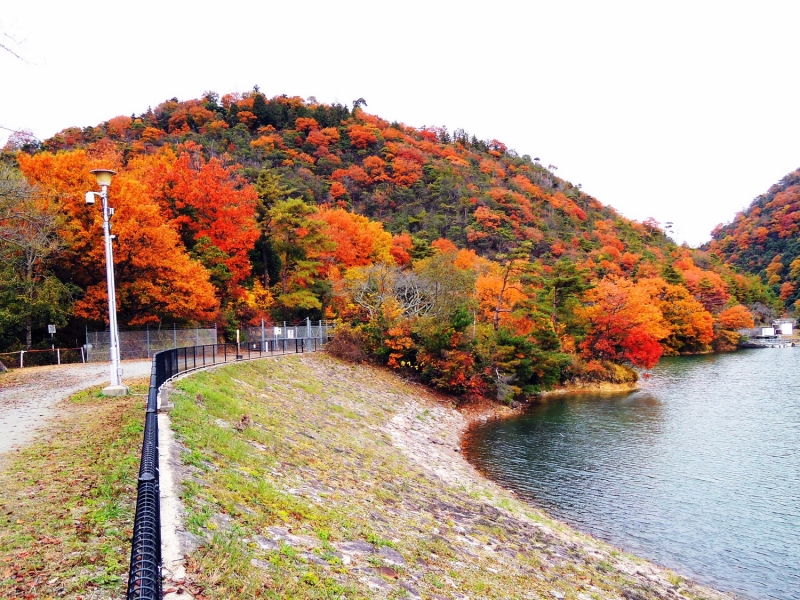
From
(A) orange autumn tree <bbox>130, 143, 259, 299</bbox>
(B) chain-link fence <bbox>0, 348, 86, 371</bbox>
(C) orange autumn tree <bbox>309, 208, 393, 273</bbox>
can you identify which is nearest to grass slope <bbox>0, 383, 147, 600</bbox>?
(B) chain-link fence <bbox>0, 348, 86, 371</bbox>

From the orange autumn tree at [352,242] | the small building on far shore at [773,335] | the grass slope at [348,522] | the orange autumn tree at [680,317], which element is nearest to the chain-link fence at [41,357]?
the grass slope at [348,522]

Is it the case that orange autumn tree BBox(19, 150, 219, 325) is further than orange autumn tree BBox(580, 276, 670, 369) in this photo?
No

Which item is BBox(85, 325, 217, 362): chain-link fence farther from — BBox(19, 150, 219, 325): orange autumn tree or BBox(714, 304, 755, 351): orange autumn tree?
BBox(714, 304, 755, 351): orange autumn tree

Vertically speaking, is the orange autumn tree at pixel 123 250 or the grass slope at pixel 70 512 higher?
the orange autumn tree at pixel 123 250

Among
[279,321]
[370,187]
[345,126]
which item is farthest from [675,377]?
[345,126]

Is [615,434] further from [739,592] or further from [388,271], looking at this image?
[388,271]

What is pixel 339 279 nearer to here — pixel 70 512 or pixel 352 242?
pixel 352 242

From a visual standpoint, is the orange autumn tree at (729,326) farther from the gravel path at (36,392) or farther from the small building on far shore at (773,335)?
the gravel path at (36,392)

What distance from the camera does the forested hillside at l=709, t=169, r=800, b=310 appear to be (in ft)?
390

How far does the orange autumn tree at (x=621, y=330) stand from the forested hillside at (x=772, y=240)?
8599cm

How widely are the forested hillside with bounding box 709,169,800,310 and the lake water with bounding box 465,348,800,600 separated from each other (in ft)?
328

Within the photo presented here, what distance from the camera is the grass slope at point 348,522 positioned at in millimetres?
6641

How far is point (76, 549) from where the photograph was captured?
5527 millimetres

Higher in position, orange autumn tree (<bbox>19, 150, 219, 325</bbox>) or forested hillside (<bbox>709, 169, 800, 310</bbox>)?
forested hillside (<bbox>709, 169, 800, 310</bbox>)
